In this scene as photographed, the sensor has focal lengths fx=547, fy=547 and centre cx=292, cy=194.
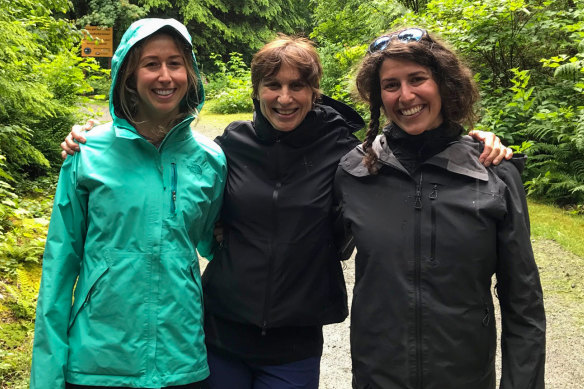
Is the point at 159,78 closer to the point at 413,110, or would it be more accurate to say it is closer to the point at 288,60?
the point at 288,60

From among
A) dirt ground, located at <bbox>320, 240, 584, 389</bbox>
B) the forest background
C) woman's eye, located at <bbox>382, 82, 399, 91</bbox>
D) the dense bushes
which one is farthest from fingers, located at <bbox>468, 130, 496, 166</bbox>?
the dense bushes

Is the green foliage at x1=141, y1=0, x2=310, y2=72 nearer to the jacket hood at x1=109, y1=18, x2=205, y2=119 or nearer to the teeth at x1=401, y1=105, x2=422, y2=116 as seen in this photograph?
the jacket hood at x1=109, y1=18, x2=205, y2=119

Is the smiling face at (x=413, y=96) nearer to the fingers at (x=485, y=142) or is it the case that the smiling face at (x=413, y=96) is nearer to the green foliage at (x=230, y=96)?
the fingers at (x=485, y=142)

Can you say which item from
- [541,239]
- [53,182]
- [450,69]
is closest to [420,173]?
[450,69]

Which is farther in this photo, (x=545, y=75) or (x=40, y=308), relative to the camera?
(x=545, y=75)

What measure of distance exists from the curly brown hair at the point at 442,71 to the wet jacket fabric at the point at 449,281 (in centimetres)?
21

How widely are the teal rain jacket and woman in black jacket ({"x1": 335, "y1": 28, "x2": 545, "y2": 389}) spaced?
73 cm

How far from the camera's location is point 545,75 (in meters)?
9.34

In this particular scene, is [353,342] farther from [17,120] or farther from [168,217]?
[17,120]

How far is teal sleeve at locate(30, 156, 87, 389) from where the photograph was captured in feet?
7.07

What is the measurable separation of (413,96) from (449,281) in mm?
744

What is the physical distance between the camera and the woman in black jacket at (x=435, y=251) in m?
2.00

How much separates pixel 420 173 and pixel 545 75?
330 inches

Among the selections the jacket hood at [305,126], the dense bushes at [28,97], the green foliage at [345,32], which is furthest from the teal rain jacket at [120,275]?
the green foliage at [345,32]
